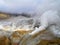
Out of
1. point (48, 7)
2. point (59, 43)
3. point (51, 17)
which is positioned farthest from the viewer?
point (48, 7)

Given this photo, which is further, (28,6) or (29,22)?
→ (28,6)

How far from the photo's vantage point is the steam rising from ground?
141 cm

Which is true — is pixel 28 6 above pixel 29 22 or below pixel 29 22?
above

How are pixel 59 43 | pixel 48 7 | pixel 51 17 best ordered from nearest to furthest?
pixel 59 43
pixel 51 17
pixel 48 7

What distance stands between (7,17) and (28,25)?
304 mm

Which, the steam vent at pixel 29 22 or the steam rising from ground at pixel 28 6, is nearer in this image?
the steam vent at pixel 29 22

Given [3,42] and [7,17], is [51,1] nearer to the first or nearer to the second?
[7,17]

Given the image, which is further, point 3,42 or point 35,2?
point 35,2

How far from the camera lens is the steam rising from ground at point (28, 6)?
1.41 metres

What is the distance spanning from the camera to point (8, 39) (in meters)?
1.19

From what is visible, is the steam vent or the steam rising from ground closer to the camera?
the steam vent

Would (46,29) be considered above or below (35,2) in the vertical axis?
below

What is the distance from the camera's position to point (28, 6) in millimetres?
1500

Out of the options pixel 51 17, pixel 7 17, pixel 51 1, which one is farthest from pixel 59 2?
pixel 7 17
